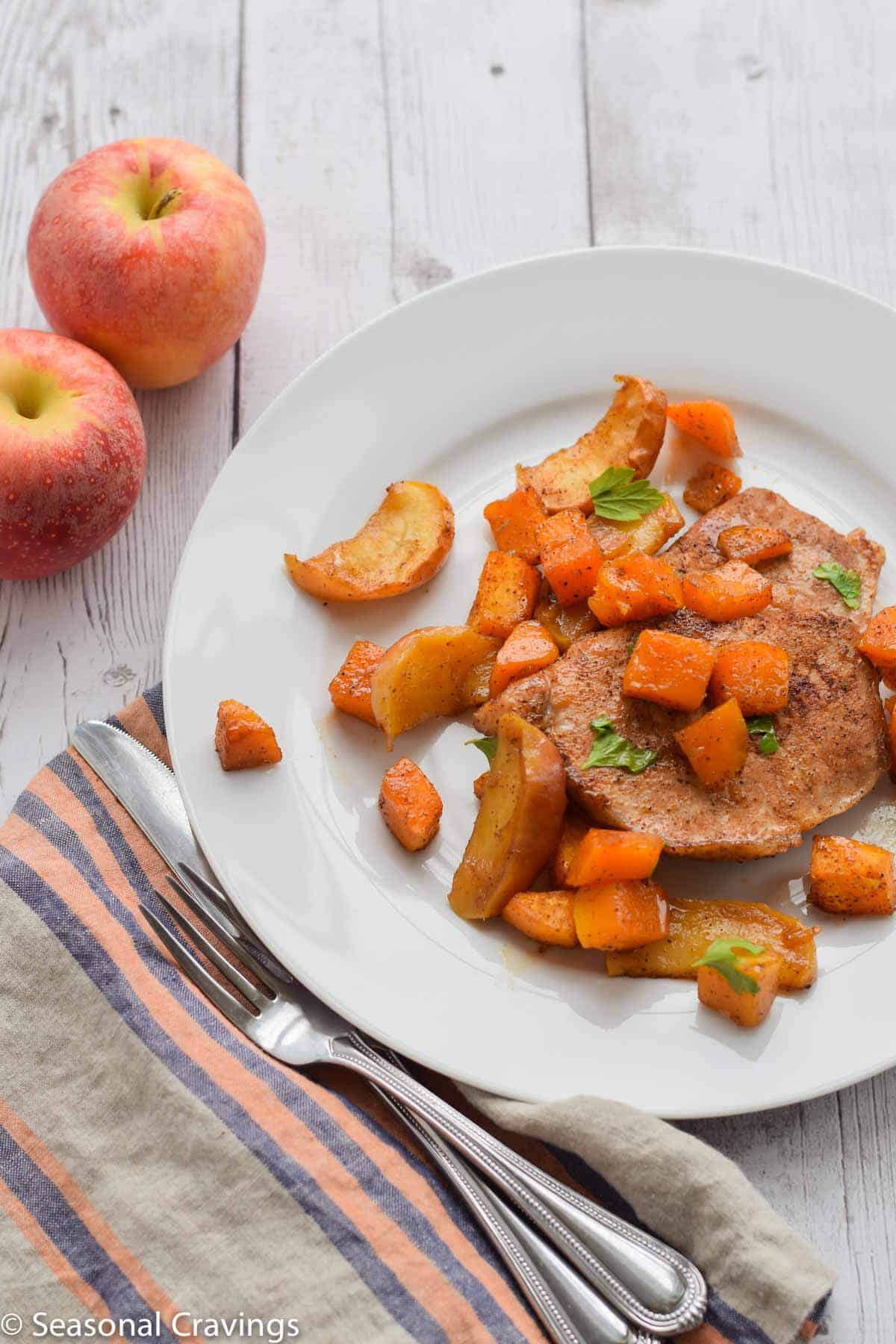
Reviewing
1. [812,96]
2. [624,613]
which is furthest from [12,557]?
[812,96]

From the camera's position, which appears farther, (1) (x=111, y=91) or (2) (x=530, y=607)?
(1) (x=111, y=91)

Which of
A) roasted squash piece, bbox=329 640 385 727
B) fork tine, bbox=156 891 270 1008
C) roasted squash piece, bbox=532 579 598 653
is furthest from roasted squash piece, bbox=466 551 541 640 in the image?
fork tine, bbox=156 891 270 1008

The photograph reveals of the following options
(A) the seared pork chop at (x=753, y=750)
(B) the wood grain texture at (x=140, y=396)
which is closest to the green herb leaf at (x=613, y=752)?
(A) the seared pork chop at (x=753, y=750)

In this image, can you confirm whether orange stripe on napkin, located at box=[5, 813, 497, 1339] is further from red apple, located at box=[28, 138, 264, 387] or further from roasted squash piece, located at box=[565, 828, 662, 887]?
red apple, located at box=[28, 138, 264, 387]

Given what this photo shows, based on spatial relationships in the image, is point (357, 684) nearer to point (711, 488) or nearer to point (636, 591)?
point (636, 591)

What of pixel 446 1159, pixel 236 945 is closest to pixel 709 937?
pixel 446 1159

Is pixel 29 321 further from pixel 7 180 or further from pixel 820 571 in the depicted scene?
pixel 820 571
